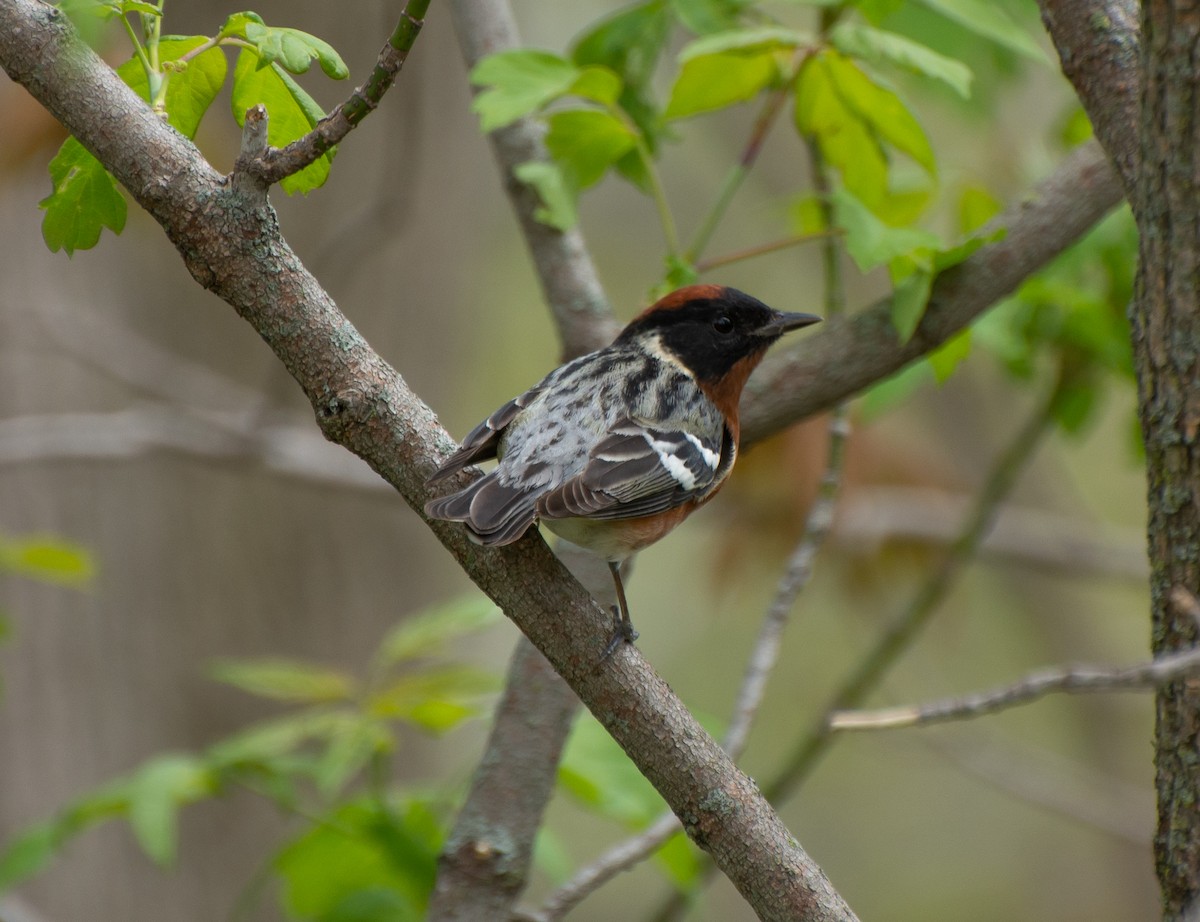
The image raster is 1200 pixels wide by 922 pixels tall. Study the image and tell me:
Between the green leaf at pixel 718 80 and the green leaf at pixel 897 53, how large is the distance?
248 mm

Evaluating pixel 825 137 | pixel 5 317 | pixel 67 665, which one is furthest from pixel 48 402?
pixel 825 137

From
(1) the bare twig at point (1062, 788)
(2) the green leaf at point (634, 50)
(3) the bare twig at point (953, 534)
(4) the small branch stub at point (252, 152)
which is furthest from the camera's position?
(3) the bare twig at point (953, 534)

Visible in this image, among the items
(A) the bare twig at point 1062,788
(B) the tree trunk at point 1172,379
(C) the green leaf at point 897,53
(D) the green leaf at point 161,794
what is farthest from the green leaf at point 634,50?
(A) the bare twig at point 1062,788

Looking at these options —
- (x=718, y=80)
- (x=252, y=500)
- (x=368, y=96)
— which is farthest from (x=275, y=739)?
(x=252, y=500)

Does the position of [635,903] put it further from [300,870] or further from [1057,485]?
[300,870]

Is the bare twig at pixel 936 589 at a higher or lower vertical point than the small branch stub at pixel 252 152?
lower

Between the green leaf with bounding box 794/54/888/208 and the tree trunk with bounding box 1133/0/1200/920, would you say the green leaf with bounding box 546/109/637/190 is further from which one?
the tree trunk with bounding box 1133/0/1200/920

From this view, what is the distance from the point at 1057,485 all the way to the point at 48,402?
5.87 metres

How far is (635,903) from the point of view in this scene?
1009cm

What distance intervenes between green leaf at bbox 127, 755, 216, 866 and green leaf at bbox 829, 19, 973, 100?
7.75 ft

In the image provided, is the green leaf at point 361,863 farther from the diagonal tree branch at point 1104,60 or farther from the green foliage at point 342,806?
the diagonal tree branch at point 1104,60

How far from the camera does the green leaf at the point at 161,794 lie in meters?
2.94

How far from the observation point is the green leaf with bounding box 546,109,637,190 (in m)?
3.07

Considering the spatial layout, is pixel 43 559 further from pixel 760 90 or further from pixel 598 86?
pixel 760 90
